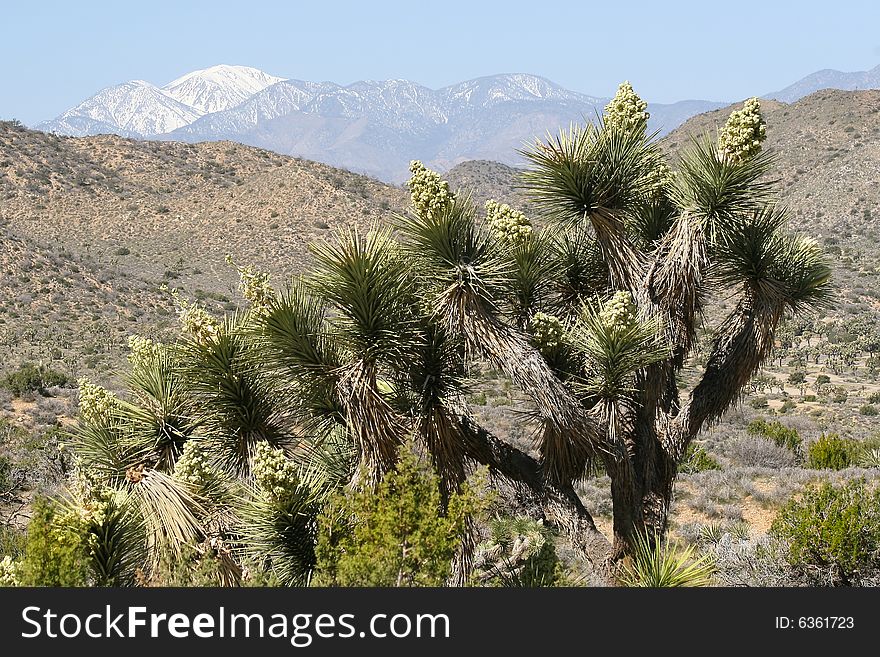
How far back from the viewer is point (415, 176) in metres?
5.32

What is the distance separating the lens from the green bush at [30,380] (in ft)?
66.6

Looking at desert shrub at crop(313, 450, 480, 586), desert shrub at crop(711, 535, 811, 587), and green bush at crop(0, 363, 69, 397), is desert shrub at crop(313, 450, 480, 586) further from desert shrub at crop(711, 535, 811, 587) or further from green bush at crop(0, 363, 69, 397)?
green bush at crop(0, 363, 69, 397)

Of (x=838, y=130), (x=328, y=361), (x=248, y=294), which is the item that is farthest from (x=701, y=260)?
(x=838, y=130)

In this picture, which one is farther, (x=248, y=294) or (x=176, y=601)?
(x=248, y=294)

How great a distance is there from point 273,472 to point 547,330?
6.95ft

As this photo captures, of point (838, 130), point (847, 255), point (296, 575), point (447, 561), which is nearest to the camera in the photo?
point (447, 561)

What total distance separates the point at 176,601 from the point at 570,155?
3.76 m

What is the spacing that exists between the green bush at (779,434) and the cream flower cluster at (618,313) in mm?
12349

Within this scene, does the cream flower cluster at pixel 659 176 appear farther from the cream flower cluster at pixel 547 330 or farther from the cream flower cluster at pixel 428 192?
the cream flower cluster at pixel 428 192

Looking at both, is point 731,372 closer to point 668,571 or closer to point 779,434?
point 668,571

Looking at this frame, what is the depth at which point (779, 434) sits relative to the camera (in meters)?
16.9

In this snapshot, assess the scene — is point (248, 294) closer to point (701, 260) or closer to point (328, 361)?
point (328, 361)

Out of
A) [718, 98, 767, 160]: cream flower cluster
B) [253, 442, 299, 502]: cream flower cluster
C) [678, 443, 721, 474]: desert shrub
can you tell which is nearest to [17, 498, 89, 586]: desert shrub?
[253, 442, 299, 502]: cream flower cluster

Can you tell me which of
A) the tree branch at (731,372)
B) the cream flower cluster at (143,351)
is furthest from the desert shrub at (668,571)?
the cream flower cluster at (143,351)
